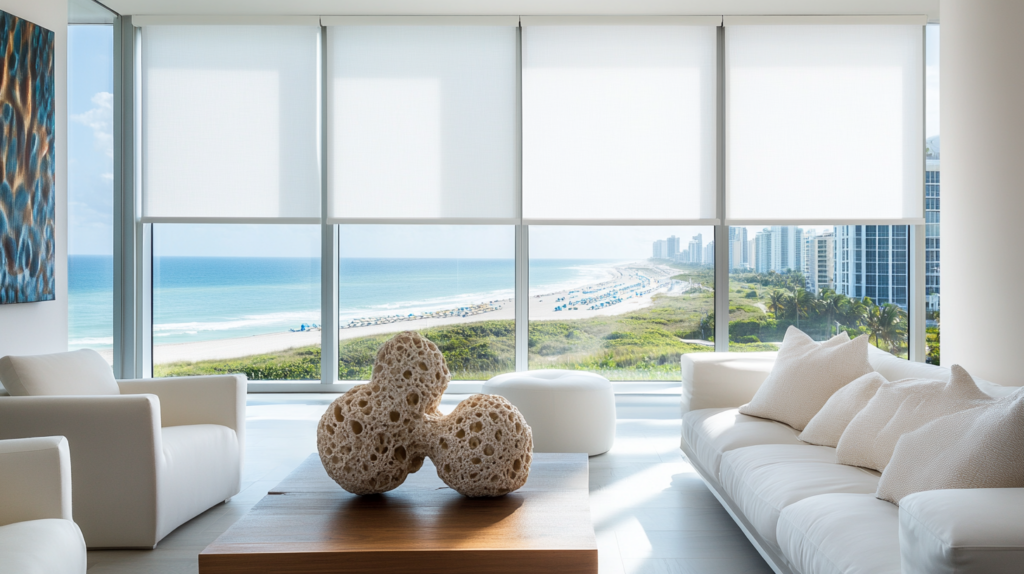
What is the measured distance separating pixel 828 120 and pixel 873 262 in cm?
125

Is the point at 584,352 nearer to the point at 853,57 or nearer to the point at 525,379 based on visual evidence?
the point at 525,379

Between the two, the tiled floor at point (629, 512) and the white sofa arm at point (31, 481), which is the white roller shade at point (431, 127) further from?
the white sofa arm at point (31, 481)

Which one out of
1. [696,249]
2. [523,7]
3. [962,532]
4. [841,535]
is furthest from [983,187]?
[523,7]

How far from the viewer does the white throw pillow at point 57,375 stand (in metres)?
2.85

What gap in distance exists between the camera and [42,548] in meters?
1.86

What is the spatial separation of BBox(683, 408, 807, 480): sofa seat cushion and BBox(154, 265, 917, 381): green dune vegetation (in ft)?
7.55

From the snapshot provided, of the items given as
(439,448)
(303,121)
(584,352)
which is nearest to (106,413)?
(439,448)

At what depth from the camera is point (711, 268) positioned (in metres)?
5.71

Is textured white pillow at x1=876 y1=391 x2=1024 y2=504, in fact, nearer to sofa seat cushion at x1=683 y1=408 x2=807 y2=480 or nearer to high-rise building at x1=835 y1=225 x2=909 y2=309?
sofa seat cushion at x1=683 y1=408 x2=807 y2=480

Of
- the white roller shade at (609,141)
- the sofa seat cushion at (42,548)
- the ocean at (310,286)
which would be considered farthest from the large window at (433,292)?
the sofa seat cushion at (42,548)

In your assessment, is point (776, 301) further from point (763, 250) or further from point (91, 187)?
point (91, 187)

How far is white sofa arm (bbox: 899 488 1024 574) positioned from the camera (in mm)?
1288

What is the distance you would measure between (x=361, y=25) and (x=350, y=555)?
482 centimetres

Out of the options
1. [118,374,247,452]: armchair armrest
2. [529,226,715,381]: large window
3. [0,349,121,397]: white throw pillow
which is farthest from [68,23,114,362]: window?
[529,226,715,381]: large window
